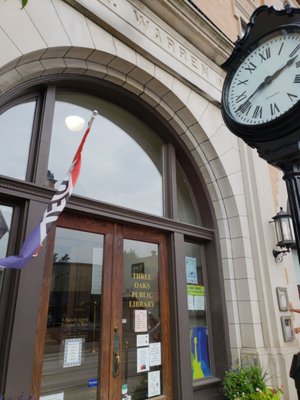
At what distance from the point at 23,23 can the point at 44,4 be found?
42cm

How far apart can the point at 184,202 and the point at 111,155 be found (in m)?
1.52

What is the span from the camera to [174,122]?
16.3 feet

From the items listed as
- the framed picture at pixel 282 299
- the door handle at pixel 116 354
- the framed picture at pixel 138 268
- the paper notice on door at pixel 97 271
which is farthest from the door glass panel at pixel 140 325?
the framed picture at pixel 282 299

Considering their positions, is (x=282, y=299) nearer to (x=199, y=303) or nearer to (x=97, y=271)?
(x=199, y=303)

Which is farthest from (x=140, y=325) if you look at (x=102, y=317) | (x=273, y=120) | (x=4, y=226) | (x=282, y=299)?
(x=273, y=120)

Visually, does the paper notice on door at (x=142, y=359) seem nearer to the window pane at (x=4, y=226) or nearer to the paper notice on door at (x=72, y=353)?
the paper notice on door at (x=72, y=353)

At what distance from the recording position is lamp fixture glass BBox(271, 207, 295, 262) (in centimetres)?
487

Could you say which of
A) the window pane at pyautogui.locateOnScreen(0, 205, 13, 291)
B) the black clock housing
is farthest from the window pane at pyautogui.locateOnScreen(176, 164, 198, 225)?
the black clock housing

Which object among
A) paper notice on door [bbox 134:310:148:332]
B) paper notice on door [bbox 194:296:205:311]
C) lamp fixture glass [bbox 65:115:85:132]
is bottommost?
paper notice on door [bbox 134:310:148:332]

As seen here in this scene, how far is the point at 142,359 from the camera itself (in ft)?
12.4

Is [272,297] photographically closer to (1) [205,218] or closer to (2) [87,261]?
(1) [205,218]

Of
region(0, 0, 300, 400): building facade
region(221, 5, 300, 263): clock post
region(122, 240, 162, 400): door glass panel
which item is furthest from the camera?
region(122, 240, 162, 400): door glass panel

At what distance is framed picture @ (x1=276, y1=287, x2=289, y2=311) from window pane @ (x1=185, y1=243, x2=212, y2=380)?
1.15 m

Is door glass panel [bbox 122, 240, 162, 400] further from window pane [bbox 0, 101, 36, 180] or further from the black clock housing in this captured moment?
the black clock housing
